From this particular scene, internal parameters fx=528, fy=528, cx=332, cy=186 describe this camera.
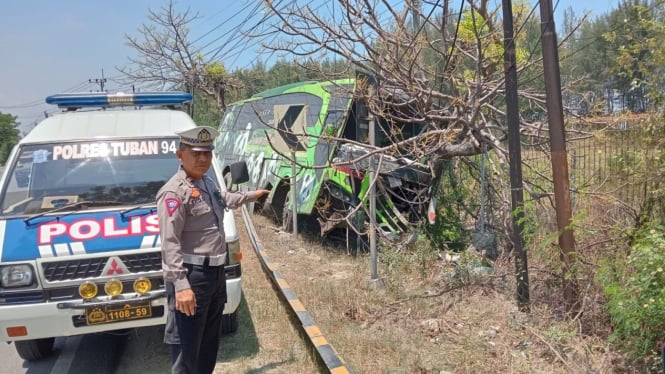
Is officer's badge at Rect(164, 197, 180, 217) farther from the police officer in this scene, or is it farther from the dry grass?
the dry grass

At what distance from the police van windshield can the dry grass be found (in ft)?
7.19

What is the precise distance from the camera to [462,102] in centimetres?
570

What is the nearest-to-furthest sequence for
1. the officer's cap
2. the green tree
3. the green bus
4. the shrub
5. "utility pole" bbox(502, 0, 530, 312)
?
the shrub → the officer's cap → "utility pole" bbox(502, 0, 530, 312) → the green bus → the green tree

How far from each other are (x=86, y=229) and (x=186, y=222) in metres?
1.41

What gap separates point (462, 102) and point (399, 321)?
2.41 meters

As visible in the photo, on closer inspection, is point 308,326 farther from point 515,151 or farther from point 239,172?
point 515,151

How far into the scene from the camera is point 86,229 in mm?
4547

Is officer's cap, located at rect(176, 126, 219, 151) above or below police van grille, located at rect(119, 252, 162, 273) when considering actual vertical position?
above

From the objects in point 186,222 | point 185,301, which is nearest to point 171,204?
point 186,222

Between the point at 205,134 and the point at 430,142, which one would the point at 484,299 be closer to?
the point at 430,142

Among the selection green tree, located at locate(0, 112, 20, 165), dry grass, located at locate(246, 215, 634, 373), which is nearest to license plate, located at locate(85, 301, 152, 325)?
dry grass, located at locate(246, 215, 634, 373)

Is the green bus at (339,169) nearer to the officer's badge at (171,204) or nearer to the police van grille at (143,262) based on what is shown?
the police van grille at (143,262)

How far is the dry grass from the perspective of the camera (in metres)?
4.18

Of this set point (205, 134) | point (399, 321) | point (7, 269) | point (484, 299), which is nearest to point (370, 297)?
point (399, 321)
